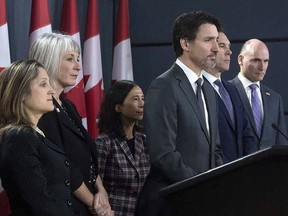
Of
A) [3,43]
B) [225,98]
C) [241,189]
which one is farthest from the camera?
[225,98]

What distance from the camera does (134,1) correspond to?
4461 mm

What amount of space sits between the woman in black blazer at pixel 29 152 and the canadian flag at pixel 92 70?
1538 millimetres

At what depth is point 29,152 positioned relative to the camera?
6.41 ft

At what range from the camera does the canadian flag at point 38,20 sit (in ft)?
10.4

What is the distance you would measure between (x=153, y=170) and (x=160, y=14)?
2.37m

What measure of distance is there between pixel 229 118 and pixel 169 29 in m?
1.62

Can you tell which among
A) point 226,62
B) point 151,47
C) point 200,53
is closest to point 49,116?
point 200,53

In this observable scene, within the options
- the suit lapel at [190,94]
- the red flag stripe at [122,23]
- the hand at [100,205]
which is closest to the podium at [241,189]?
the suit lapel at [190,94]

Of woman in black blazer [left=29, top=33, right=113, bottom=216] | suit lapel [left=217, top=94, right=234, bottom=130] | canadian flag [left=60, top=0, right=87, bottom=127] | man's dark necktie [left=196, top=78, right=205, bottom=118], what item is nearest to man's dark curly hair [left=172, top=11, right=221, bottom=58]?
man's dark necktie [left=196, top=78, right=205, bottom=118]

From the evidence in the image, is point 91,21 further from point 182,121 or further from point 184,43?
point 182,121

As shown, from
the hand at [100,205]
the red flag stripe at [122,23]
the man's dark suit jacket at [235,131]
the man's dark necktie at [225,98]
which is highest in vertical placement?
the red flag stripe at [122,23]

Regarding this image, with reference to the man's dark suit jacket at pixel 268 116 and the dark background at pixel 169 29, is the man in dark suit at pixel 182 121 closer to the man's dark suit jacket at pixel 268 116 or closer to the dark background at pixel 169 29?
the man's dark suit jacket at pixel 268 116

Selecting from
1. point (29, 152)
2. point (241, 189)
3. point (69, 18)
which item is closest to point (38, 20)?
point (69, 18)

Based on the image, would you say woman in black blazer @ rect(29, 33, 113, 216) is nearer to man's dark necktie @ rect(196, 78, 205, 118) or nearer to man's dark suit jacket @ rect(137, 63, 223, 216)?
man's dark suit jacket @ rect(137, 63, 223, 216)
